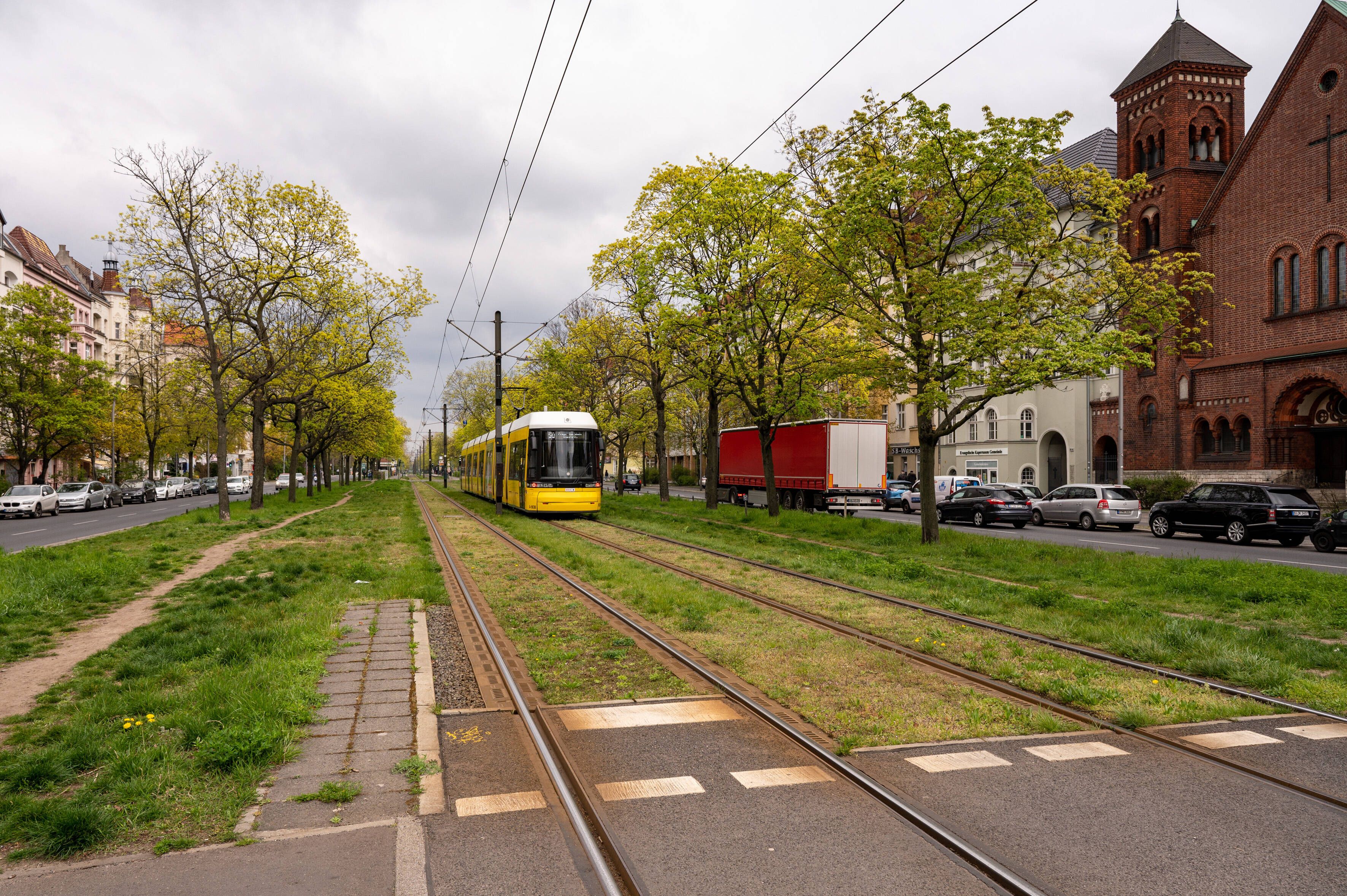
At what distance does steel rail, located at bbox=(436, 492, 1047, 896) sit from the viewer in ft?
11.9

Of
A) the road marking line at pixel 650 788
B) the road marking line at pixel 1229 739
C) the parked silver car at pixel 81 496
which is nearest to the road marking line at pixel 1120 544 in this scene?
the road marking line at pixel 1229 739

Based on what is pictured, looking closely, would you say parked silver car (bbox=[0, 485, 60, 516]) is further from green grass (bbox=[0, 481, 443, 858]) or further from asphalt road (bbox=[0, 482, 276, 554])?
green grass (bbox=[0, 481, 443, 858])

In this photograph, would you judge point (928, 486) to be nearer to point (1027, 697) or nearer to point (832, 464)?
point (832, 464)

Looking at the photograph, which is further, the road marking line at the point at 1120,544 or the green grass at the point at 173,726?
the road marking line at the point at 1120,544

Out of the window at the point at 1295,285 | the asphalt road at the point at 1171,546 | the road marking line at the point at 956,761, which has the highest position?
the window at the point at 1295,285

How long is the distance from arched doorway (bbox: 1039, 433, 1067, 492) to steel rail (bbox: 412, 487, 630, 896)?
152 feet

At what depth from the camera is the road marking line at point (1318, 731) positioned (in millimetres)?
5641

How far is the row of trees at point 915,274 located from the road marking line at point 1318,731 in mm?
10871

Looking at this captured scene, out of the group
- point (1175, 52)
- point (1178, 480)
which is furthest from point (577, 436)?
point (1175, 52)

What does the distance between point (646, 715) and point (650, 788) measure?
1432mm

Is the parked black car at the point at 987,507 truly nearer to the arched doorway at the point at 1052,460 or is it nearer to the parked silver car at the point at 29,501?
the arched doorway at the point at 1052,460

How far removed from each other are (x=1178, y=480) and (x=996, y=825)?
38.8m

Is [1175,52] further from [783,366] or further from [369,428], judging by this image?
[369,428]

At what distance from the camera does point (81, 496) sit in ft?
134
